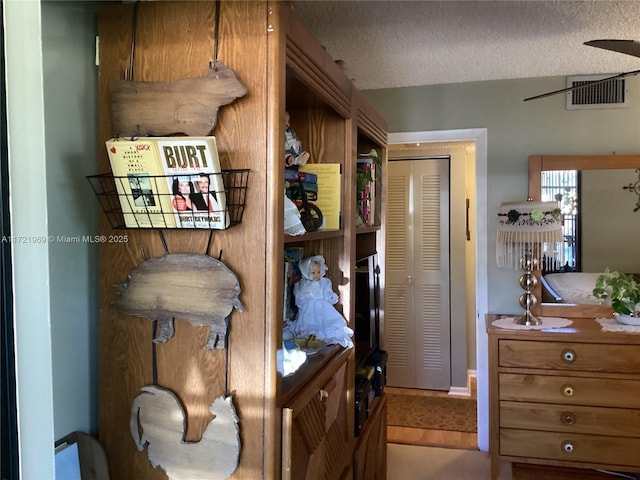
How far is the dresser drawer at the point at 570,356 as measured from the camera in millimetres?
2410

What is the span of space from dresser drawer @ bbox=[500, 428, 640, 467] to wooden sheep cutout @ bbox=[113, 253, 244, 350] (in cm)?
203

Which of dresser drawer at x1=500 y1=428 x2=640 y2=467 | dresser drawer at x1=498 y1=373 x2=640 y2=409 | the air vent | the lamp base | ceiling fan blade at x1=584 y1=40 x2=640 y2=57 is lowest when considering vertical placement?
dresser drawer at x1=500 y1=428 x2=640 y2=467

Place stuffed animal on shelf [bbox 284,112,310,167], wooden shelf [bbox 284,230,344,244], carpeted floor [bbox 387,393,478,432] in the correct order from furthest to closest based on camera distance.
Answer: carpeted floor [bbox 387,393,478,432]
stuffed animal on shelf [bbox 284,112,310,167]
wooden shelf [bbox 284,230,344,244]

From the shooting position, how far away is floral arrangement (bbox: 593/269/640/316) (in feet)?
8.41

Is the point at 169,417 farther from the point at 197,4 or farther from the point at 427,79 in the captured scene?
the point at 427,79

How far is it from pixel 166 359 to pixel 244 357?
193mm

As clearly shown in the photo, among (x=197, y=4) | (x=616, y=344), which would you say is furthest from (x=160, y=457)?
(x=616, y=344)

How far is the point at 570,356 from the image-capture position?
2.46 m

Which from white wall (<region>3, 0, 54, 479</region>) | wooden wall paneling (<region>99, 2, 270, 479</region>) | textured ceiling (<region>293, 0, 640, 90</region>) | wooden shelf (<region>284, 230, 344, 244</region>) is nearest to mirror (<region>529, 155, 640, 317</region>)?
textured ceiling (<region>293, 0, 640, 90</region>)

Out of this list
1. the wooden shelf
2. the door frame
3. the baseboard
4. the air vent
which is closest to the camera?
the wooden shelf

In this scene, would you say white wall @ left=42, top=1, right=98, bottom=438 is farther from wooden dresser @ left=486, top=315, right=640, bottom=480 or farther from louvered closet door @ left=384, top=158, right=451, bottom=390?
louvered closet door @ left=384, top=158, right=451, bottom=390

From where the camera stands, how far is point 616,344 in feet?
7.94

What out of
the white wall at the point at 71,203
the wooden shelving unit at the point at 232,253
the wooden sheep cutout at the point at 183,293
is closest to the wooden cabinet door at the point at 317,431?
the wooden shelving unit at the point at 232,253

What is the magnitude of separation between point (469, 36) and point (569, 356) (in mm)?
1560
